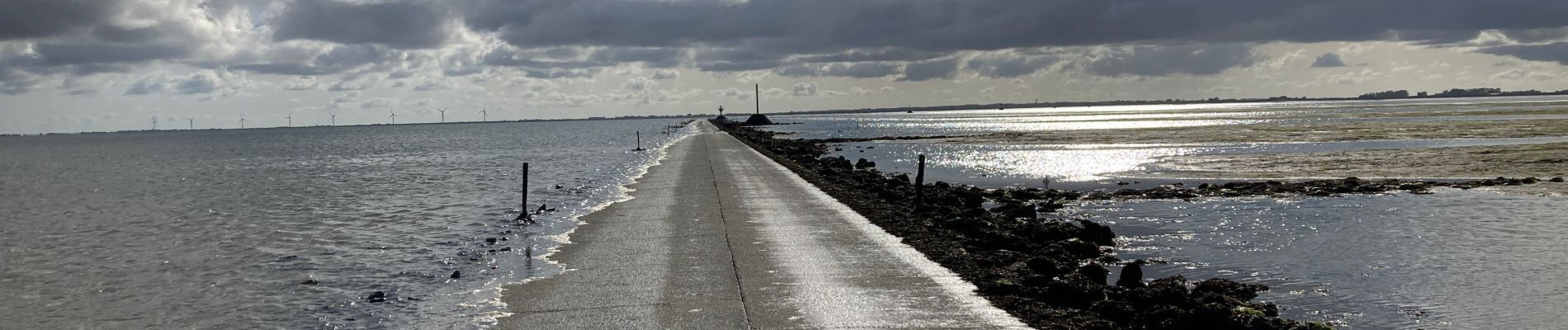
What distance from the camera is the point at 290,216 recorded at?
33000 millimetres

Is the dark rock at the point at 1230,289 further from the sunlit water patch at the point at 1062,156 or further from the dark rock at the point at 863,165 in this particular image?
the dark rock at the point at 863,165

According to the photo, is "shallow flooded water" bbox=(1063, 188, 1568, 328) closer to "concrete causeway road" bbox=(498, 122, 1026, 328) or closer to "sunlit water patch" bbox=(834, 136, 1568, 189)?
"concrete causeway road" bbox=(498, 122, 1026, 328)

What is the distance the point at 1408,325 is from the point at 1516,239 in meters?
9.31

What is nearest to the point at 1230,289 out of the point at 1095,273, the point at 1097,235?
the point at 1095,273

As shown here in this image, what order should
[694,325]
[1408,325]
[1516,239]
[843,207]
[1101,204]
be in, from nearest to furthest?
[694,325]
[1408,325]
[1516,239]
[843,207]
[1101,204]

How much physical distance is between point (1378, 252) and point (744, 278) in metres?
11.6

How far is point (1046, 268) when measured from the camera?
15867 millimetres

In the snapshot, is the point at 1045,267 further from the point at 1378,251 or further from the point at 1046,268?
the point at 1378,251

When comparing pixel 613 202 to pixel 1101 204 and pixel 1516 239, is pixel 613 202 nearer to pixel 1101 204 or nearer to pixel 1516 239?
pixel 1101 204

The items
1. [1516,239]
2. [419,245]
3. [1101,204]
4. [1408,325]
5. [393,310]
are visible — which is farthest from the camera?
[1101,204]

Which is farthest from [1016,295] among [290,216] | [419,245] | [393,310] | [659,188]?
[290,216]

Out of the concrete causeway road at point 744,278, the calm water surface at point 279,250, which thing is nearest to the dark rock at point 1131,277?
the concrete causeway road at point 744,278

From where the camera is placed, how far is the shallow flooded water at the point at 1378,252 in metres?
14.2

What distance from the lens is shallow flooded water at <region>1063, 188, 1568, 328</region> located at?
1416 cm
